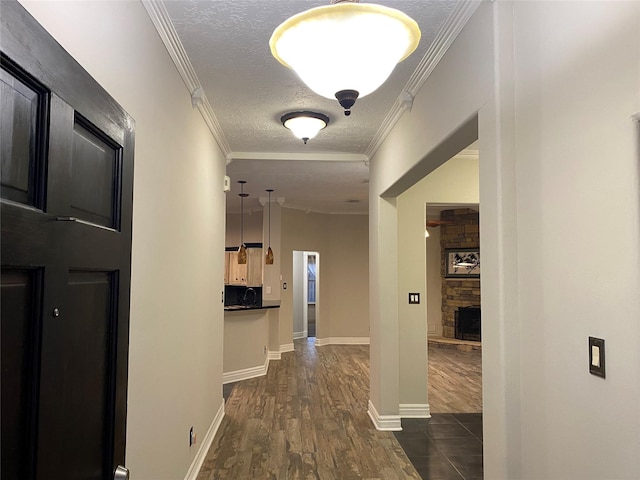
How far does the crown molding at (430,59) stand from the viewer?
1986 millimetres

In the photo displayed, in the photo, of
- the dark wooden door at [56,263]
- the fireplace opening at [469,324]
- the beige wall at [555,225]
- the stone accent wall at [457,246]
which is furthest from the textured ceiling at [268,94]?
the fireplace opening at [469,324]

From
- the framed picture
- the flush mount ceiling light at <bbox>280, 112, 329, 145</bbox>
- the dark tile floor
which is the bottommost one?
the dark tile floor

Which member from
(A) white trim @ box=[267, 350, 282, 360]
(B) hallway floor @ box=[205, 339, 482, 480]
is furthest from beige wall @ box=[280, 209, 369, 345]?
(B) hallway floor @ box=[205, 339, 482, 480]

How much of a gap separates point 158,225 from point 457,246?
7.92m

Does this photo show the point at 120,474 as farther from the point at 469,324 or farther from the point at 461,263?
the point at 461,263

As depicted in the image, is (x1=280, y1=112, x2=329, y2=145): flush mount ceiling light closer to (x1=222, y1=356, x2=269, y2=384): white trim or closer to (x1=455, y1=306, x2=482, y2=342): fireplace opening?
(x1=222, y1=356, x2=269, y2=384): white trim

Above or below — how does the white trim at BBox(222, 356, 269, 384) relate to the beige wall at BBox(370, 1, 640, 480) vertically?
below

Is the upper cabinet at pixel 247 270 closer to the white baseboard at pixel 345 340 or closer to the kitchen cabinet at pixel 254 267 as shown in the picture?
the kitchen cabinet at pixel 254 267

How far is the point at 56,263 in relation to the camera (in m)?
0.93

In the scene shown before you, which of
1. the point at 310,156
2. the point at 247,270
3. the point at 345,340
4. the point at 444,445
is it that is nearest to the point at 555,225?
the point at 444,445

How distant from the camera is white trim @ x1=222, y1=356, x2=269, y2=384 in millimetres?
5782

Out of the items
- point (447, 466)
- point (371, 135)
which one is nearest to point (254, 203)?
point (371, 135)

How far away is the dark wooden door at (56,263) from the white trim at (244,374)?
4.65m

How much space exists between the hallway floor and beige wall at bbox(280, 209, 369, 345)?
3267 mm
